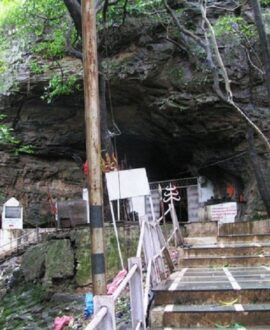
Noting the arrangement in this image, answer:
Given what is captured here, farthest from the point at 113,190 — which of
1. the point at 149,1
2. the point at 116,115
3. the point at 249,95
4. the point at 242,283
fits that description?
the point at 116,115

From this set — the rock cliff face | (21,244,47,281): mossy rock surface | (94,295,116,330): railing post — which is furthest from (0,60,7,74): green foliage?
(94,295,116,330): railing post

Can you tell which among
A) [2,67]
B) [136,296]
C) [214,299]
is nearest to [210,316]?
[214,299]

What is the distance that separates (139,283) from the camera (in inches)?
167

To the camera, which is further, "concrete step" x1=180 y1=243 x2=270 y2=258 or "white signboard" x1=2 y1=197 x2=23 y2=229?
"white signboard" x1=2 y1=197 x2=23 y2=229

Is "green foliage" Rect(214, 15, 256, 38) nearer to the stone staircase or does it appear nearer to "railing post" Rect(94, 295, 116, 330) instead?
the stone staircase

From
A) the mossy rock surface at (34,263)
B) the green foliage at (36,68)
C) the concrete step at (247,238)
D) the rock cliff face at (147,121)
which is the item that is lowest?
the mossy rock surface at (34,263)

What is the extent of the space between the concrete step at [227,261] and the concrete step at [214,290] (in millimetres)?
1268

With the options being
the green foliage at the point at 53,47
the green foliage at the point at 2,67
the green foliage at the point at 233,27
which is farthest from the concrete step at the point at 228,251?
the green foliage at the point at 2,67

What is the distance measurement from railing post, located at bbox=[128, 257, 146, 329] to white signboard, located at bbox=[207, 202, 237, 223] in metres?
10.7

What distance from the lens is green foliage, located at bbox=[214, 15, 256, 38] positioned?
13.7 m

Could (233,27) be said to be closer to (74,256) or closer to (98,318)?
(74,256)

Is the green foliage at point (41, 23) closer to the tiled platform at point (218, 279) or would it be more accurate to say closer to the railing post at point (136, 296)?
the tiled platform at point (218, 279)

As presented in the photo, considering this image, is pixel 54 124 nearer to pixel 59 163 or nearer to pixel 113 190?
pixel 59 163

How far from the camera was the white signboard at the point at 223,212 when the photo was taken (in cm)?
1475
